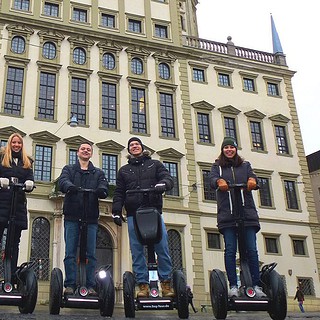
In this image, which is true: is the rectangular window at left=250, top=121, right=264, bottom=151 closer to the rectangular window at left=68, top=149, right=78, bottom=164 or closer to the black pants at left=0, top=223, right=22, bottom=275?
the rectangular window at left=68, top=149, right=78, bottom=164

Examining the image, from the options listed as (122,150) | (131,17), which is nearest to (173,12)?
(131,17)

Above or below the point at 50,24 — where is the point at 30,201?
below

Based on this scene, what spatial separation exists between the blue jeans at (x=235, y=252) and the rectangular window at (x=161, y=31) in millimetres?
27053

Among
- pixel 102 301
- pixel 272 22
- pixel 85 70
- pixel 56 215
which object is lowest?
pixel 102 301

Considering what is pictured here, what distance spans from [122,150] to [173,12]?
12.6 meters

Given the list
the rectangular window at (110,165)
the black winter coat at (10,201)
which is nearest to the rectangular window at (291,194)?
the rectangular window at (110,165)

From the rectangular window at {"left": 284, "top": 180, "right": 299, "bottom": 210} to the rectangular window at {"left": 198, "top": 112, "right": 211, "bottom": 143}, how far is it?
615cm

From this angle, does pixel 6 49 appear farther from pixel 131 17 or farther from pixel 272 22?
pixel 272 22

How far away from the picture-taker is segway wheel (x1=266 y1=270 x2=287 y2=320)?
588 cm

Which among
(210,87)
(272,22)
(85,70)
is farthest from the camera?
(272,22)

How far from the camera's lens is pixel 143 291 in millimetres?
6414

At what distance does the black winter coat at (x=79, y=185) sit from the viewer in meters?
7.04

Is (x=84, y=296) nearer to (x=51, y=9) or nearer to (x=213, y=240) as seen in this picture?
(x=213, y=240)

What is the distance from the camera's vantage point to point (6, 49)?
27031mm
